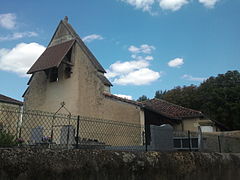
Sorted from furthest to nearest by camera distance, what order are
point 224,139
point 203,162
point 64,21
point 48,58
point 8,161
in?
point 64,21
point 48,58
point 224,139
point 203,162
point 8,161

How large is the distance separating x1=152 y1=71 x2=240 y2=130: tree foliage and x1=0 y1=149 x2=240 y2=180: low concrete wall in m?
26.6

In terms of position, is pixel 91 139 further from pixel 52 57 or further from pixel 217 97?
pixel 217 97

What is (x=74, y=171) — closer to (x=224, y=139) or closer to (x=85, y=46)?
(x=224, y=139)

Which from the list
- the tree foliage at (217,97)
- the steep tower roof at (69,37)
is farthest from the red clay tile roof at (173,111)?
the tree foliage at (217,97)

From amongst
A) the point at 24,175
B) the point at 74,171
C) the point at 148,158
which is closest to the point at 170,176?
the point at 148,158

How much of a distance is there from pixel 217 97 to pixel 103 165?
32862mm

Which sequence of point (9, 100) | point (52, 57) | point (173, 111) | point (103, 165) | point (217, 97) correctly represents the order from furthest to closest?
point (217, 97) < point (9, 100) < point (173, 111) < point (52, 57) < point (103, 165)

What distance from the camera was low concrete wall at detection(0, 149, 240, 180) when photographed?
2.51 meters

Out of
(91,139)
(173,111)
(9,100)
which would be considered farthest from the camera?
(9,100)

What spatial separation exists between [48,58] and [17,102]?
18.6 ft

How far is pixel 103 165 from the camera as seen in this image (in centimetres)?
327

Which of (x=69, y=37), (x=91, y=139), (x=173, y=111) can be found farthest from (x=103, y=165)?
(x=69, y=37)

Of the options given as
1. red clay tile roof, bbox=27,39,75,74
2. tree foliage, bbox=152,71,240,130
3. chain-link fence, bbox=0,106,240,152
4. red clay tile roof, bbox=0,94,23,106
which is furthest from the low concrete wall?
tree foliage, bbox=152,71,240,130

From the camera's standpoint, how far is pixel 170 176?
170 inches
